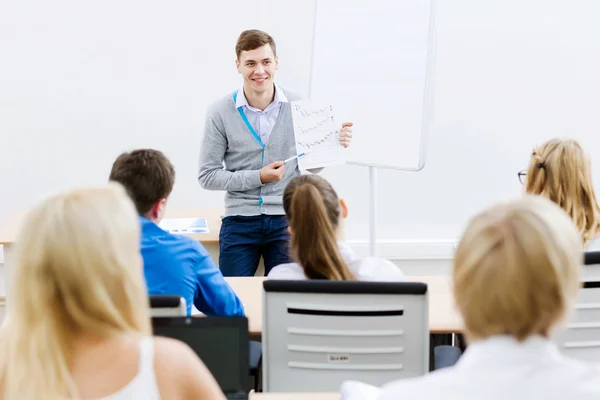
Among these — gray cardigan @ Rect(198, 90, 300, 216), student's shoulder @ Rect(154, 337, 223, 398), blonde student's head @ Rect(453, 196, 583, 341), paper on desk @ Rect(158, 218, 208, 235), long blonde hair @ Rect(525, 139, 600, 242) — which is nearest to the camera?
blonde student's head @ Rect(453, 196, 583, 341)

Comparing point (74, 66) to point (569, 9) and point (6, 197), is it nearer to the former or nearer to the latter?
point (6, 197)

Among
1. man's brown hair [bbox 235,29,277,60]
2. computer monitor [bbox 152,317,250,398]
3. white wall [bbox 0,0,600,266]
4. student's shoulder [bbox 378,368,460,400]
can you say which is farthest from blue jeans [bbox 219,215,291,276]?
student's shoulder [bbox 378,368,460,400]

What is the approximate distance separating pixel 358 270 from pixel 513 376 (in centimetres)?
139

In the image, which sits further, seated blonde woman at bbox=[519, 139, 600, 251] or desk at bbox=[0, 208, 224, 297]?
desk at bbox=[0, 208, 224, 297]

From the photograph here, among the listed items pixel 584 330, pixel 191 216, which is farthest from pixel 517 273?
pixel 191 216

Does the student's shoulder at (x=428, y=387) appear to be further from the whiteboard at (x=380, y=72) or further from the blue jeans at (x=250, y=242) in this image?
the whiteboard at (x=380, y=72)

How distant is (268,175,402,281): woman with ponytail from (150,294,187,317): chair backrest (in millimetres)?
541

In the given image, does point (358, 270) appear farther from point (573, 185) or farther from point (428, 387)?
point (428, 387)

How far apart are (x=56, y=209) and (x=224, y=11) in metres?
4.15

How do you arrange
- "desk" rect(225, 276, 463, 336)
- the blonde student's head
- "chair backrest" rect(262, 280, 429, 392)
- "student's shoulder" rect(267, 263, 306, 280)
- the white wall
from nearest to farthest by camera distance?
the blonde student's head
"chair backrest" rect(262, 280, 429, 392)
"student's shoulder" rect(267, 263, 306, 280)
"desk" rect(225, 276, 463, 336)
the white wall

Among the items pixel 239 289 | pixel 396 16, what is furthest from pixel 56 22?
pixel 239 289

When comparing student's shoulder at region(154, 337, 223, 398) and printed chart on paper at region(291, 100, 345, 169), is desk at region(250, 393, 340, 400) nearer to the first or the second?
student's shoulder at region(154, 337, 223, 398)

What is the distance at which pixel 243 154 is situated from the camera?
399 centimetres

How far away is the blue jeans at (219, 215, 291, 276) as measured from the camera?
12.7 feet
